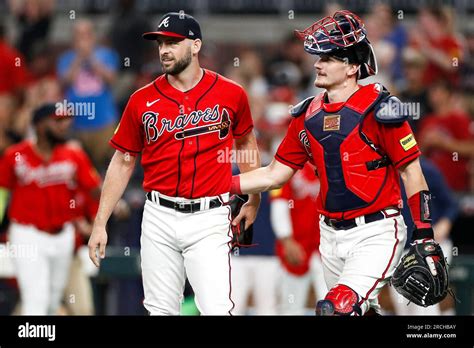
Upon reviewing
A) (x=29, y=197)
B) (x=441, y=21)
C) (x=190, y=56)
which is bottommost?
(x=29, y=197)

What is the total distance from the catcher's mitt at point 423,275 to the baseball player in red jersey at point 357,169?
0.03 metres

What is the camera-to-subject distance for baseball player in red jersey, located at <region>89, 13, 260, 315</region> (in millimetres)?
7398

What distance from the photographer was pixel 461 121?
1179 centimetres

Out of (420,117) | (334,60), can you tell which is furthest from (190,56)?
(420,117)

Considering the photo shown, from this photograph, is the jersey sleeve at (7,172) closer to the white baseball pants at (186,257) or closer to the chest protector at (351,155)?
the white baseball pants at (186,257)

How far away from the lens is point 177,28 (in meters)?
7.37

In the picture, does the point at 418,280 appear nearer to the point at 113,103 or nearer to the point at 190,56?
the point at 190,56

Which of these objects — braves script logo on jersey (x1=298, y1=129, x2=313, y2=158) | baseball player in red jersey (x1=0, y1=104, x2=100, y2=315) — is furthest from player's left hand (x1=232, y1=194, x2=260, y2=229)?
baseball player in red jersey (x1=0, y1=104, x2=100, y2=315)

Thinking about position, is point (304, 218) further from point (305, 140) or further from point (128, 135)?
point (305, 140)

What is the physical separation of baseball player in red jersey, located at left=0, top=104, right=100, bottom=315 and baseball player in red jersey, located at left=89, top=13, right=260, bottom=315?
3169 mm

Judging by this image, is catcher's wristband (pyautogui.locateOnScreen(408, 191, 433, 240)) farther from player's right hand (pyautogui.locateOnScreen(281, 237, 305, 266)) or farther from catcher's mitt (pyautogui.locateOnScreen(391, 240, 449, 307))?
player's right hand (pyautogui.locateOnScreen(281, 237, 305, 266))

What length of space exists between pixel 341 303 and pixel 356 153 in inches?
33.0

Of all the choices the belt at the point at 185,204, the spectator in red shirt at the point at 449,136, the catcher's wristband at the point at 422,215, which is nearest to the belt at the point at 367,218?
the catcher's wristband at the point at 422,215
